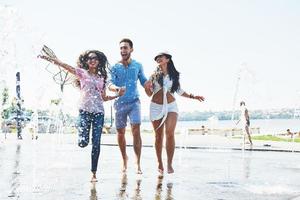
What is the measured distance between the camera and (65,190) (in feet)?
20.5

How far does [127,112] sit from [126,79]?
1.66 feet

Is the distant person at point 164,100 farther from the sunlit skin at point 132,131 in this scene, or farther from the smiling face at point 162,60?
the sunlit skin at point 132,131

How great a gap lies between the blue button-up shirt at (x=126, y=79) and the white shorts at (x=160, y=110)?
0.32m

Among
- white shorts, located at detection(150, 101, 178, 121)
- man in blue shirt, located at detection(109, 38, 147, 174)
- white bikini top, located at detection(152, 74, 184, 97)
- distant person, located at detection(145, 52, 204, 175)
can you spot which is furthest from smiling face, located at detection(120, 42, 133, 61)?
white shorts, located at detection(150, 101, 178, 121)

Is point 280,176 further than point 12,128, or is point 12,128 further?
point 12,128

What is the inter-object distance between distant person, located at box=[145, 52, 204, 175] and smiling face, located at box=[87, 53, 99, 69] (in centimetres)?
117

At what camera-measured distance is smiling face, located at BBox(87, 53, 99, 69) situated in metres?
7.23

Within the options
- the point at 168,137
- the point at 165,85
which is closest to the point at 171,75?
the point at 165,85

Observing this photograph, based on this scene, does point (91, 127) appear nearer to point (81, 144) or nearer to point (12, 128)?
point (81, 144)

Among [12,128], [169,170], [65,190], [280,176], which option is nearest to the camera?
[65,190]

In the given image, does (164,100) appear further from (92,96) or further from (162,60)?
(92,96)

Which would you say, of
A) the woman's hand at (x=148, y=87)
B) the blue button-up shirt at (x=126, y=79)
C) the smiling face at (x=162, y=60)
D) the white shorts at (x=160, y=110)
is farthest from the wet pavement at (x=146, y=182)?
the smiling face at (x=162, y=60)

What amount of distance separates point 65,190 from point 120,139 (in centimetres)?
215

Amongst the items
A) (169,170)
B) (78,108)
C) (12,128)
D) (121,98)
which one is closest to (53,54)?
(78,108)
